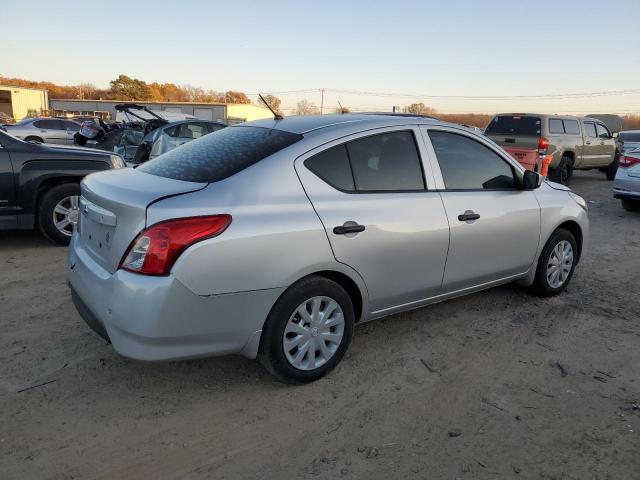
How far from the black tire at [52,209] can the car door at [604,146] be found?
13.9m

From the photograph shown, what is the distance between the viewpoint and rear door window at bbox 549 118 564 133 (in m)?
12.8

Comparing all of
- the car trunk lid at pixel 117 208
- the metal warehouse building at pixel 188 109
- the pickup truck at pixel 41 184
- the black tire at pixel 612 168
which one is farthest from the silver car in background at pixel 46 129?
the metal warehouse building at pixel 188 109

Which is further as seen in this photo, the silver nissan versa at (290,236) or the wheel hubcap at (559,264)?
the wheel hubcap at (559,264)

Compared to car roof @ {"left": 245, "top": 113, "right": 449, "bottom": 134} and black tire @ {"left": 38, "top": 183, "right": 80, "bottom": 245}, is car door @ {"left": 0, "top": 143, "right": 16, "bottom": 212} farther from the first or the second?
car roof @ {"left": 245, "top": 113, "right": 449, "bottom": 134}

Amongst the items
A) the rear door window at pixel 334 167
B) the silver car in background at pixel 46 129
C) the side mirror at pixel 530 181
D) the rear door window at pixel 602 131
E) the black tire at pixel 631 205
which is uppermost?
the rear door window at pixel 602 131

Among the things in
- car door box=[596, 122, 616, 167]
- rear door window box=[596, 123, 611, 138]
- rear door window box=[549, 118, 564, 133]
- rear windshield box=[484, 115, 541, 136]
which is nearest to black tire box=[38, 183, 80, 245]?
rear windshield box=[484, 115, 541, 136]

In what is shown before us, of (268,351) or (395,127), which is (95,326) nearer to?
(268,351)

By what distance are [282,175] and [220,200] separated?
43cm

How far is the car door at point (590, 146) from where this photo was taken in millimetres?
13984

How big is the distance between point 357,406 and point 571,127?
512 inches

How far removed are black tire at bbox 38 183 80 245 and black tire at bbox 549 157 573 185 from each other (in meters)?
11.6

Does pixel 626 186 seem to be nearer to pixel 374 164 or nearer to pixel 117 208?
pixel 374 164

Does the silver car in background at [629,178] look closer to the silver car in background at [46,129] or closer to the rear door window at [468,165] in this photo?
the rear door window at [468,165]

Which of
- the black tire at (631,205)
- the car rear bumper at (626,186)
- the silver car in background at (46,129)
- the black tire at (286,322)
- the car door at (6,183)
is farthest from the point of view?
the silver car in background at (46,129)
